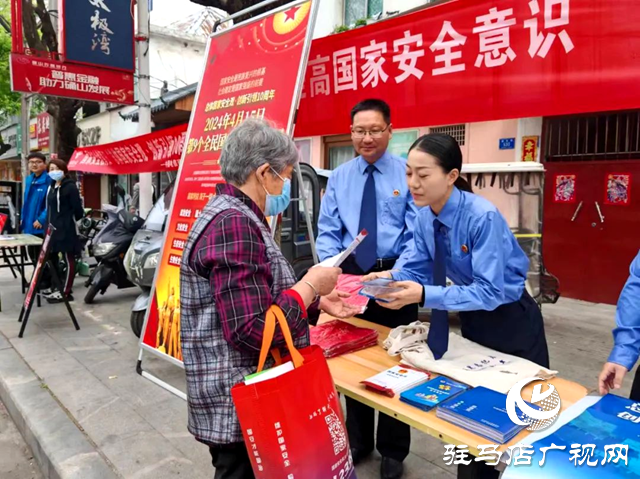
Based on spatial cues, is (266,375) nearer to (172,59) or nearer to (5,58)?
(5,58)

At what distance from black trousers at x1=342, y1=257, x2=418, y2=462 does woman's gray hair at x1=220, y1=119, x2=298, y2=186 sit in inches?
46.7

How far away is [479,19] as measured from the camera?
2.56m

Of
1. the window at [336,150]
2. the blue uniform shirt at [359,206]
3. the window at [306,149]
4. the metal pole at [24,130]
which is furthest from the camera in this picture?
the metal pole at [24,130]

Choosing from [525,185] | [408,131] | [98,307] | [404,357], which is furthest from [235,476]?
[408,131]

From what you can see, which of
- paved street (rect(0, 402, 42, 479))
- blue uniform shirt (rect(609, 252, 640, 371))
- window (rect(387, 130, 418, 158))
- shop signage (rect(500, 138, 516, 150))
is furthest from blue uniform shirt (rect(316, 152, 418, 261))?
window (rect(387, 130, 418, 158))

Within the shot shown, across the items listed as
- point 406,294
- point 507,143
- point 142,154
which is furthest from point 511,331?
point 507,143

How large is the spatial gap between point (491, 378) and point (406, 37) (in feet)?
6.92

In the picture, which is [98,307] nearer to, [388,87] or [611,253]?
[388,87]

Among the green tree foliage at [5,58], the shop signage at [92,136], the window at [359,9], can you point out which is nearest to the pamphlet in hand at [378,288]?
the window at [359,9]

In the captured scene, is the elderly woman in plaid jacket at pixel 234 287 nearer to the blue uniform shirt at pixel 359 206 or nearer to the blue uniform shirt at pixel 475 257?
the blue uniform shirt at pixel 475 257

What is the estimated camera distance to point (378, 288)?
174 centimetres

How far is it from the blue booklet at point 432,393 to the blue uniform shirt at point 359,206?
1046 millimetres

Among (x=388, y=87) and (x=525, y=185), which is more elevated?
(x=388, y=87)

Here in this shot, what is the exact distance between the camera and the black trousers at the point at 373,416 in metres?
2.43
